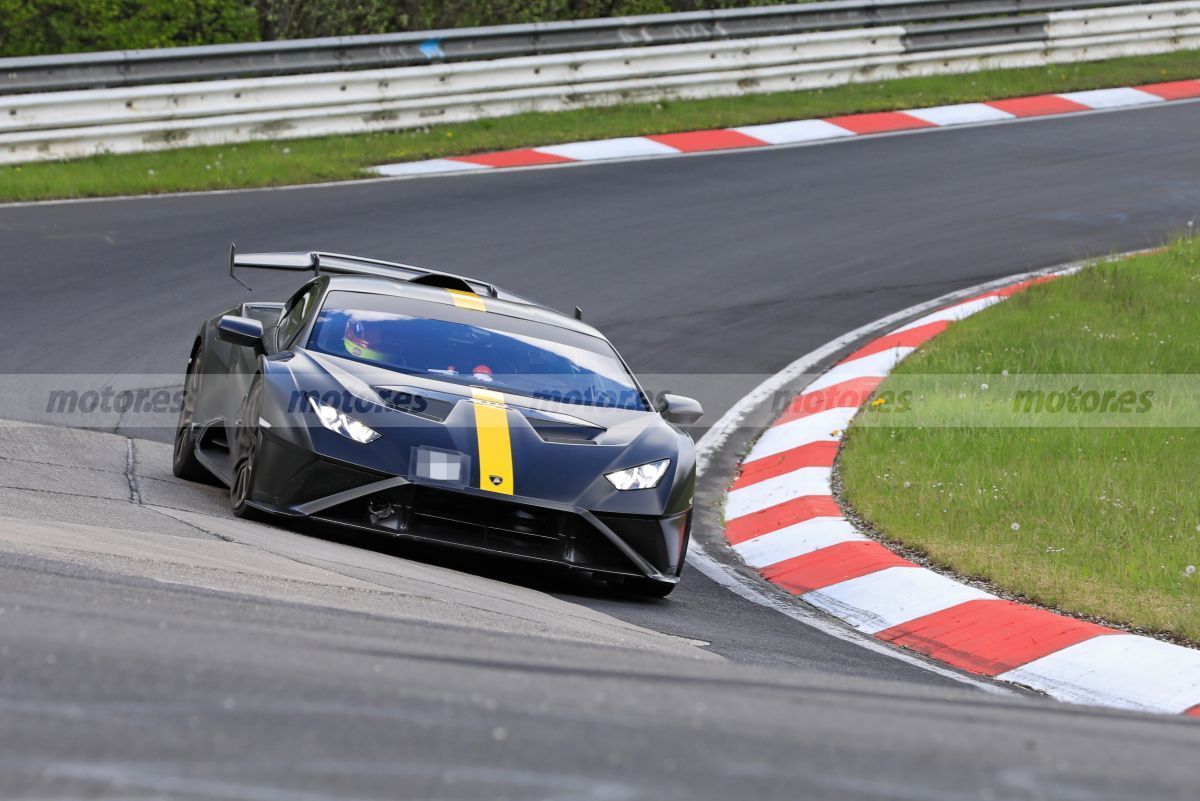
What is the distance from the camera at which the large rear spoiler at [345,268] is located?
25.9 feet

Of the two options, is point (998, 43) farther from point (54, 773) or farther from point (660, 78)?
point (54, 773)

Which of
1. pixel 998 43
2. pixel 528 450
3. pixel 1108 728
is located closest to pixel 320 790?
pixel 1108 728

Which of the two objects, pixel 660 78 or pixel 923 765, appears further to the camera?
pixel 660 78

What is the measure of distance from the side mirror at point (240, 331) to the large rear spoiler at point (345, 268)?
79cm

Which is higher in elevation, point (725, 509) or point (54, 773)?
point (54, 773)

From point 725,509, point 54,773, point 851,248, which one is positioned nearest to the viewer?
point 54,773

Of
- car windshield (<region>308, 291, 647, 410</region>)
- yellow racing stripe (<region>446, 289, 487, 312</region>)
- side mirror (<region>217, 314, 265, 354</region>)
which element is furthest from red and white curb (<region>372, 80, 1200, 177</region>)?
side mirror (<region>217, 314, 265, 354</region>)

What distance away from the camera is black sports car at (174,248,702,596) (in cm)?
608

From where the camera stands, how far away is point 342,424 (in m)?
6.21

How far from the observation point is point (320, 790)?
2512mm

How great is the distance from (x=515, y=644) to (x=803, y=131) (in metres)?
14.6

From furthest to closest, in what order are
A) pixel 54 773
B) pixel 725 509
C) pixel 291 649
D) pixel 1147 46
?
pixel 1147 46
pixel 725 509
pixel 291 649
pixel 54 773

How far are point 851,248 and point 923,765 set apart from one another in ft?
37.0

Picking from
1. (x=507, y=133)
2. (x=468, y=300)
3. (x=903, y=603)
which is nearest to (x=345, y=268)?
(x=468, y=300)
